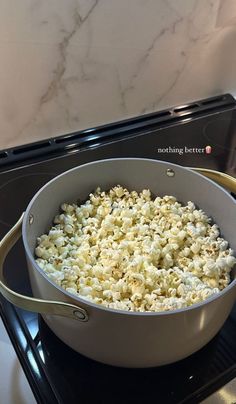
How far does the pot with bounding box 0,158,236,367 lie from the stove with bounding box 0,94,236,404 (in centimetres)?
5

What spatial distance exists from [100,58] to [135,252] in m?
0.47

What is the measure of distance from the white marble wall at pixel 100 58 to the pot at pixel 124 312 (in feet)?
0.89

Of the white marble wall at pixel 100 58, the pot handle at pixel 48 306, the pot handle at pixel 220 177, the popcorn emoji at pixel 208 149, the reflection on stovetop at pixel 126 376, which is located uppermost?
the white marble wall at pixel 100 58

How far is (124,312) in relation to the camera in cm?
51

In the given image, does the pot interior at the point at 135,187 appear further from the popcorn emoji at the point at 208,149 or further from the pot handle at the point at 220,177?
the popcorn emoji at the point at 208,149

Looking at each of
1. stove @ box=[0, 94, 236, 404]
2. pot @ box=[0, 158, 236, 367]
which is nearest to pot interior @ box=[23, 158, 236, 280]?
pot @ box=[0, 158, 236, 367]

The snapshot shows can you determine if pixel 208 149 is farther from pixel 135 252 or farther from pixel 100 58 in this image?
pixel 135 252

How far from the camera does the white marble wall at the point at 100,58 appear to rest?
2.79ft

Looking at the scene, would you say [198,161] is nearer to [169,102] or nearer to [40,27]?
[169,102]

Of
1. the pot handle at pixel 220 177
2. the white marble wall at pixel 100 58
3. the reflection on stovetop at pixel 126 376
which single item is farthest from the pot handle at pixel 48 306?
the white marble wall at pixel 100 58

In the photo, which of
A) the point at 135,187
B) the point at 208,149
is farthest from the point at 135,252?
the point at 208,149

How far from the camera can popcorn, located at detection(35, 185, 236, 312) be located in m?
0.61

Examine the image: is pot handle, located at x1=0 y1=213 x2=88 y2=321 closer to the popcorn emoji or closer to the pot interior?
the pot interior

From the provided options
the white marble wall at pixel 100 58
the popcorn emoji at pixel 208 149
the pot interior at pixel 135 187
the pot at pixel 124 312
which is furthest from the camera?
the popcorn emoji at pixel 208 149
